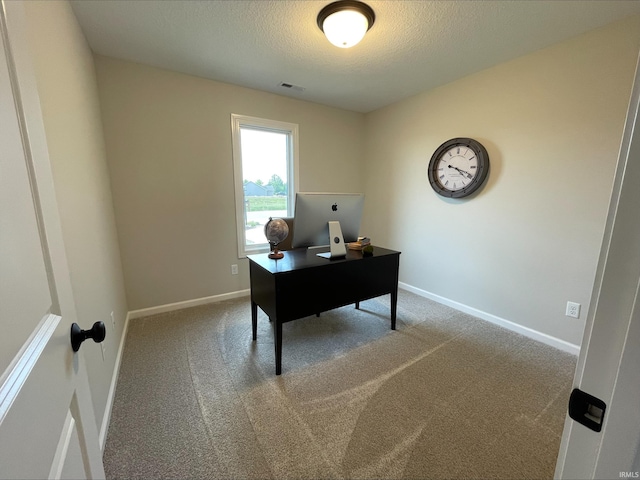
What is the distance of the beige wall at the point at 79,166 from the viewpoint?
3.73ft

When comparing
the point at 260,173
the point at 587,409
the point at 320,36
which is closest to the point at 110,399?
the point at 587,409

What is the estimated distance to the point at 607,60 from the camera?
185cm

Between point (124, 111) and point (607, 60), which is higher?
point (607, 60)

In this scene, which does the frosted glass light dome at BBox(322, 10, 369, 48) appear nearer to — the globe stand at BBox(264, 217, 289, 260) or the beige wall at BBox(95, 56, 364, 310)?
the globe stand at BBox(264, 217, 289, 260)

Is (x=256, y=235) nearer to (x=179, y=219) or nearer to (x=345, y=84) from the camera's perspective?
(x=179, y=219)

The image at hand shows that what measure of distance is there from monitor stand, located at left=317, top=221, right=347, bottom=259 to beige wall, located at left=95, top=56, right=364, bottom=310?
145 centimetres

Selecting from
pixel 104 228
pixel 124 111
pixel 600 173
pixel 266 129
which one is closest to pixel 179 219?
pixel 104 228

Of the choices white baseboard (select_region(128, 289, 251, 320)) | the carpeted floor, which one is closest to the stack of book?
the carpeted floor

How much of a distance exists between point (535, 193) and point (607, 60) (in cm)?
97

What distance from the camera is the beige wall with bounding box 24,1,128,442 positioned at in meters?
1.14

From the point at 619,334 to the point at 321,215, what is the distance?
1.83 m

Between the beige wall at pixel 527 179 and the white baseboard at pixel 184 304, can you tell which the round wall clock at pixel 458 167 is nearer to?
the beige wall at pixel 527 179

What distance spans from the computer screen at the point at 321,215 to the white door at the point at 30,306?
149 centimetres

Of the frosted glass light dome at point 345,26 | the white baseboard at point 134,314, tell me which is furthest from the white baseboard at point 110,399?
the frosted glass light dome at point 345,26
